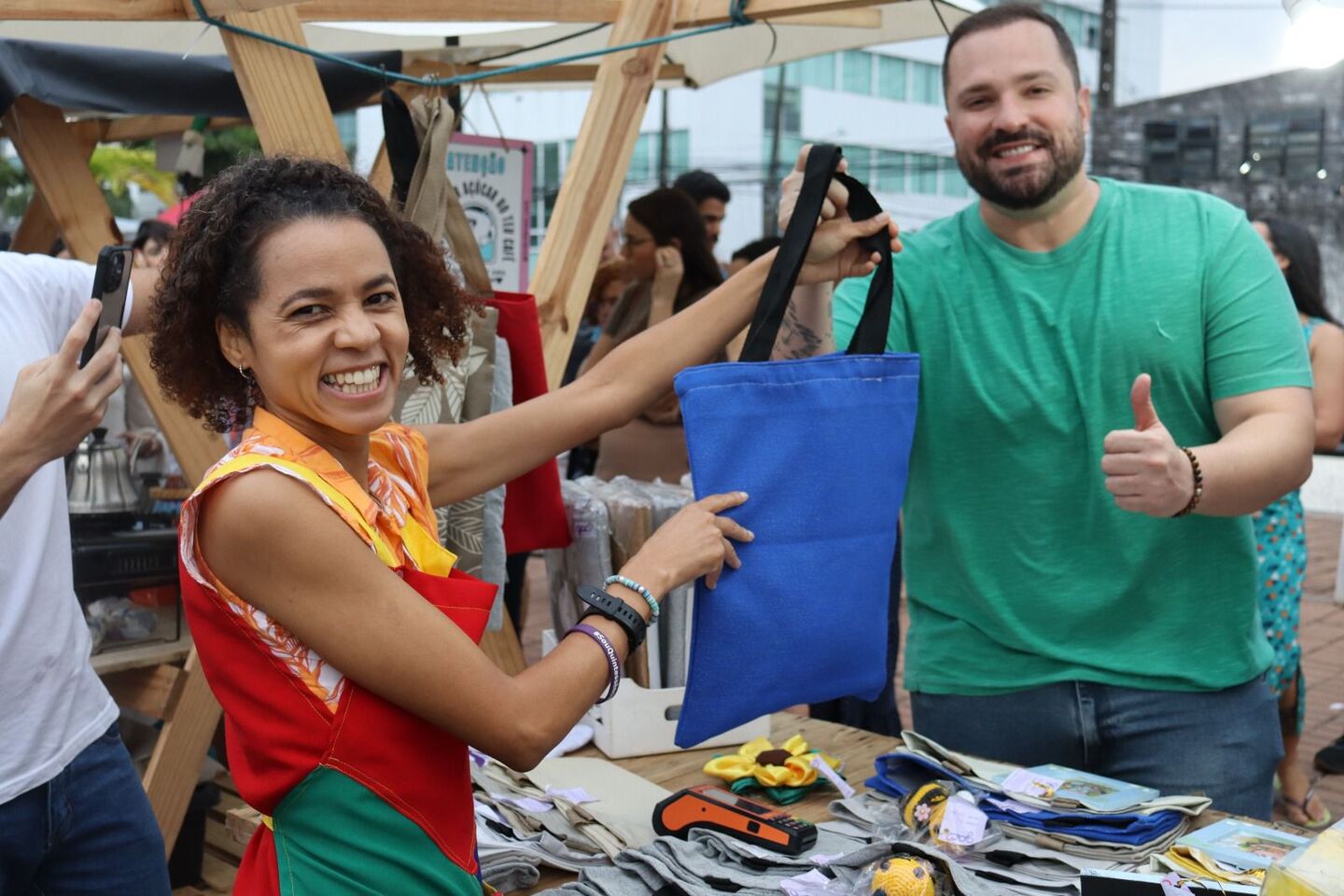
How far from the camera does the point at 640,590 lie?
5.07 ft

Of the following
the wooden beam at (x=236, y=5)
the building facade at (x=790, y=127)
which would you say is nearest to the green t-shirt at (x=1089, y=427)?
the wooden beam at (x=236, y=5)

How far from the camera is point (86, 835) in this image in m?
1.96

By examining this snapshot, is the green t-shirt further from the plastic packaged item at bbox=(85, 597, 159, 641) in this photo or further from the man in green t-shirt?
the plastic packaged item at bbox=(85, 597, 159, 641)

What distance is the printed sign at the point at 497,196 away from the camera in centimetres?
326

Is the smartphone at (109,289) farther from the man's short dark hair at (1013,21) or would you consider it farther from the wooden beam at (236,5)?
the man's short dark hair at (1013,21)

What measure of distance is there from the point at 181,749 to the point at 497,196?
1.75 meters

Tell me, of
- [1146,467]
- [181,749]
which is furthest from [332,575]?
[181,749]

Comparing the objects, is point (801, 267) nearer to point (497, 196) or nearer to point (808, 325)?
point (808, 325)

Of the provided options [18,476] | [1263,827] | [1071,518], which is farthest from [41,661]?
[1263,827]

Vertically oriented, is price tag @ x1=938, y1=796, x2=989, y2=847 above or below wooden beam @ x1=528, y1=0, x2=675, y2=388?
below

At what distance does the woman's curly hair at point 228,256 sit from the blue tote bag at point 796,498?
487 mm

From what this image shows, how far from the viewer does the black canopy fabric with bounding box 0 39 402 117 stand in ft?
10.7

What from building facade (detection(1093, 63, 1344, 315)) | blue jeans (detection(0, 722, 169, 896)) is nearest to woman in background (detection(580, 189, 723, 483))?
blue jeans (detection(0, 722, 169, 896))

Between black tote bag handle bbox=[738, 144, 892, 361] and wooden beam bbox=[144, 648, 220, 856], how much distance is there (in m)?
2.26
